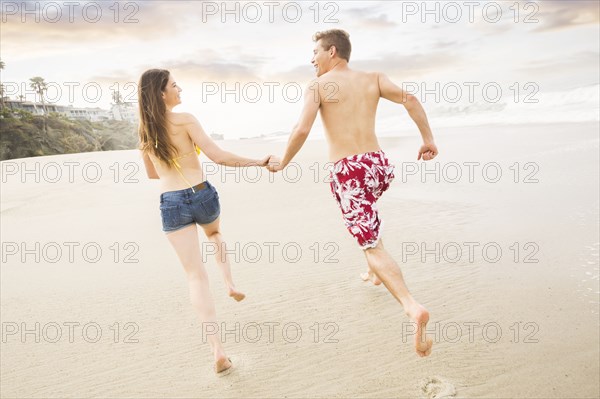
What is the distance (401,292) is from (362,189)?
2.82ft

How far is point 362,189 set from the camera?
3.51 meters

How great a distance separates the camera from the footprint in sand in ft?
10.7

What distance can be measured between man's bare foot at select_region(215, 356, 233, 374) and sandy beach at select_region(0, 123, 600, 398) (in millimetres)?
113

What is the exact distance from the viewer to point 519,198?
8.78 m

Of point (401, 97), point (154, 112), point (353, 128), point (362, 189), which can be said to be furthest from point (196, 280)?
point (401, 97)

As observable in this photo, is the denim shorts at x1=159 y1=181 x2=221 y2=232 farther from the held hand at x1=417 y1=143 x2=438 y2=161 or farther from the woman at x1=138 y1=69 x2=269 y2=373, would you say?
the held hand at x1=417 y1=143 x2=438 y2=161

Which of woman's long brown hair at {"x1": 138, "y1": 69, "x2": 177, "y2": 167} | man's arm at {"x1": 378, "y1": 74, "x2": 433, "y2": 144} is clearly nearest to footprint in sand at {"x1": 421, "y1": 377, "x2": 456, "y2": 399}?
man's arm at {"x1": 378, "y1": 74, "x2": 433, "y2": 144}

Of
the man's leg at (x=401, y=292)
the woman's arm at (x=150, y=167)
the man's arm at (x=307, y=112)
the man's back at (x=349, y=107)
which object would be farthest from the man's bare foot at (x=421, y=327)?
the woman's arm at (x=150, y=167)

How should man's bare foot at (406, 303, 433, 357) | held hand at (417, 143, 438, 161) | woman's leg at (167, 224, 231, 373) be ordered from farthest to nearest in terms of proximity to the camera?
A: held hand at (417, 143, 438, 161) < woman's leg at (167, 224, 231, 373) < man's bare foot at (406, 303, 433, 357)

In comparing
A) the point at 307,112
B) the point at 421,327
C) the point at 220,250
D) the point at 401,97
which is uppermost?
the point at 401,97

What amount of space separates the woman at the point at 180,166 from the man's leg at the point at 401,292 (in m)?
1.33

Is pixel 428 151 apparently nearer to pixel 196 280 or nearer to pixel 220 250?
pixel 220 250

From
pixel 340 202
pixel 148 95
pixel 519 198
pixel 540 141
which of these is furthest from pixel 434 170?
pixel 148 95

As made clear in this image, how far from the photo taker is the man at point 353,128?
343 cm
